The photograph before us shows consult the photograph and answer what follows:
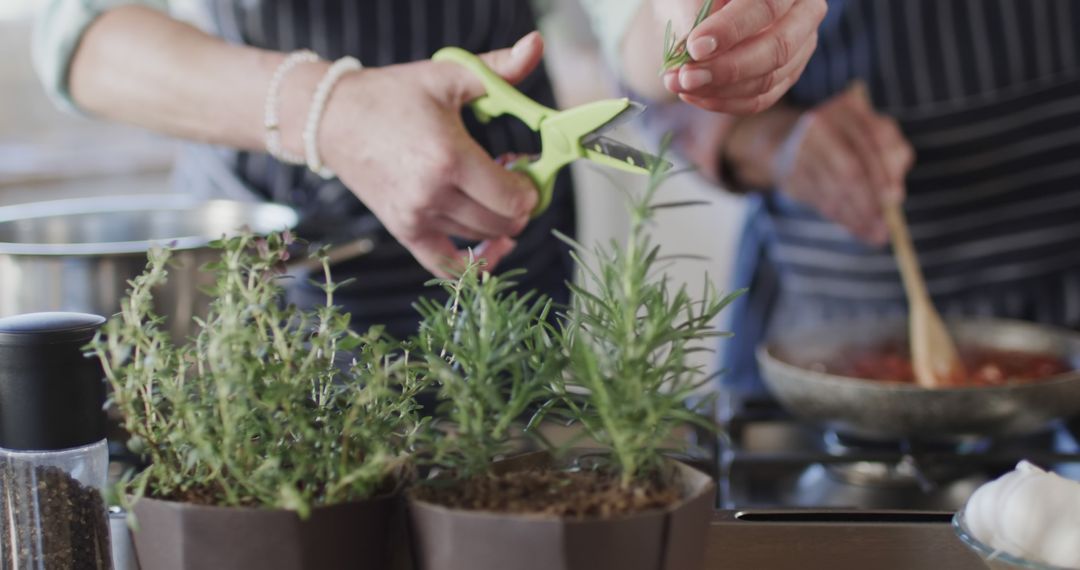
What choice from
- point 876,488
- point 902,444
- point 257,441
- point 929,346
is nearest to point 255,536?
point 257,441

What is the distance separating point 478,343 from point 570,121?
0.70 feet

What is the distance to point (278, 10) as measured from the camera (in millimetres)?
1229

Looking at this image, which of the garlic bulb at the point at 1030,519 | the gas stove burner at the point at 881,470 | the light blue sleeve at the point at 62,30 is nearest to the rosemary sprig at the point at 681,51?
the garlic bulb at the point at 1030,519

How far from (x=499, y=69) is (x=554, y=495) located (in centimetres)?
35

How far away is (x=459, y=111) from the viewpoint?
0.77 metres

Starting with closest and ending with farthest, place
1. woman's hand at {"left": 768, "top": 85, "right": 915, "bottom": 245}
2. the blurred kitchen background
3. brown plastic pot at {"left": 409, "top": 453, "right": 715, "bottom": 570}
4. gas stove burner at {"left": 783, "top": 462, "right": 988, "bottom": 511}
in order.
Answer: brown plastic pot at {"left": 409, "top": 453, "right": 715, "bottom": 570} → gas stove burner at {"left": 783, "top": 462, "right": 988, "bottom": 511} → woman's hand at {"left": 768, "top": 85, "right": 915, "bottom": 245} → the blurred kitchen background

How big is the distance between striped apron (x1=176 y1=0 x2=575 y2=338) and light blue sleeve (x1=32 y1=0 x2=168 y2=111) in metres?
0.20

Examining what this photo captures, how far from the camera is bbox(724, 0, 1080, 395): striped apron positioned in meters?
1.49

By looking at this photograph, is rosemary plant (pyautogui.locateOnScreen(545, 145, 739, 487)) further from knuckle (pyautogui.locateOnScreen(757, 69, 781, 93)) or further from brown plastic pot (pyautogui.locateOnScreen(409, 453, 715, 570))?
knuckle (pyautogui.locateOnScreen(757, 69, 781, 93))

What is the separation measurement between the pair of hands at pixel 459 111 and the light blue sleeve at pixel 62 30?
0.33 metres

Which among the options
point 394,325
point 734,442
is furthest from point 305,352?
point 394,325

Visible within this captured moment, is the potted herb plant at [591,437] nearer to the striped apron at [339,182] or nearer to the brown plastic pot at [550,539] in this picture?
the brown plastic pot at [550,539]

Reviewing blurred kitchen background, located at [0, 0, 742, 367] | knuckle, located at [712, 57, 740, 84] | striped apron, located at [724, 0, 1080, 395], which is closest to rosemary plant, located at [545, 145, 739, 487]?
knuckle, located at [712, 57, 740, 84]

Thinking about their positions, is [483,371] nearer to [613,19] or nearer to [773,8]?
[773,8]
